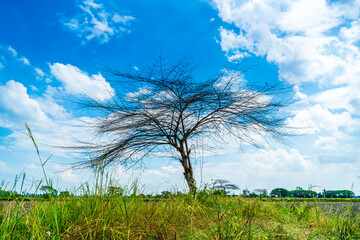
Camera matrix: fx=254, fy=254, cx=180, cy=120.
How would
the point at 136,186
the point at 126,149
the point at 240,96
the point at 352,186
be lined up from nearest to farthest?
1. the point at 136,186
2. the point at 352,186
3. the point at 240,96
4. the point at 126,149

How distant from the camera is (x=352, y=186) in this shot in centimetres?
377

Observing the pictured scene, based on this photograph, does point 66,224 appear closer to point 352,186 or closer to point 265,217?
point 265,217

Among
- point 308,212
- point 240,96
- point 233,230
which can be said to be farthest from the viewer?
point 240,96

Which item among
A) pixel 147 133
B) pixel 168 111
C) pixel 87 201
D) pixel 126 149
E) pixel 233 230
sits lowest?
pixel 233 230

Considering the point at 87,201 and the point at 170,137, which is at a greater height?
the point at 170,137

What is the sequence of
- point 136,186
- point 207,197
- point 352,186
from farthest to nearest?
point 207,197, point 352,186, point 136,186

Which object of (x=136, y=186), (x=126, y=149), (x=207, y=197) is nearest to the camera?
(x=136, y=186)

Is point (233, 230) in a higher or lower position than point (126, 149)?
lower

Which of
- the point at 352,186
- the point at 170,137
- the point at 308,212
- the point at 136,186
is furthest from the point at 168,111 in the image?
the point at 352,186

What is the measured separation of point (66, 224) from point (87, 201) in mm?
310

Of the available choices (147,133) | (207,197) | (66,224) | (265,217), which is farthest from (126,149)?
(66,224)

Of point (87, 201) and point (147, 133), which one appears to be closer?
point (87, 201)

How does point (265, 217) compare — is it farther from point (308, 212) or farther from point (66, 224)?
point (66, 224)

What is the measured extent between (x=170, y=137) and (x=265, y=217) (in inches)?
153
